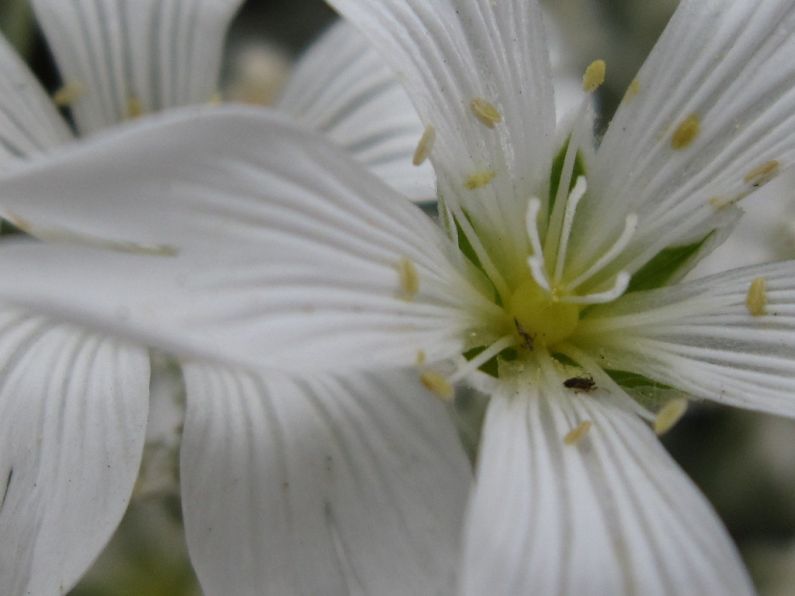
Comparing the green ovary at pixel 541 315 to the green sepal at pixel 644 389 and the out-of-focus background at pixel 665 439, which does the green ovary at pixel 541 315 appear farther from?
the out-of-focus background at pixel 665 439

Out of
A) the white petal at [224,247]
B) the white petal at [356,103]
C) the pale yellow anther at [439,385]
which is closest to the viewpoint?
the white petal at [224,247]

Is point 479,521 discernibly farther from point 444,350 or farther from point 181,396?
point 181,396

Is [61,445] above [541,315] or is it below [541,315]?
below

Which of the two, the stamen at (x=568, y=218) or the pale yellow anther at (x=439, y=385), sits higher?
the stamen at (x=568, y=218)

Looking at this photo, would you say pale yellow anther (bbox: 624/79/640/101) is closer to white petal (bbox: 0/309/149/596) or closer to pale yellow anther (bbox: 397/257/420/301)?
pale yellow anther (bbox: 397/257/420/301)

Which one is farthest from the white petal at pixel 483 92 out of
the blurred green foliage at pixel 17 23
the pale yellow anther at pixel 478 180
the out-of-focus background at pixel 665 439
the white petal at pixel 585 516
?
the blurred green foliage at pixel 17 23

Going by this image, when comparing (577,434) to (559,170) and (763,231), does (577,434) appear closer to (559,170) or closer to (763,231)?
(559,170)

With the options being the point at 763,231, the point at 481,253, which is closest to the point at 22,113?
the point at 481,253

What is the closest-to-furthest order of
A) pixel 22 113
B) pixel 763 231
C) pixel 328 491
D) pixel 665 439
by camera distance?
pixel 328 491 < pixel 22 113 < pixel 763 231 < pixel 665 439
